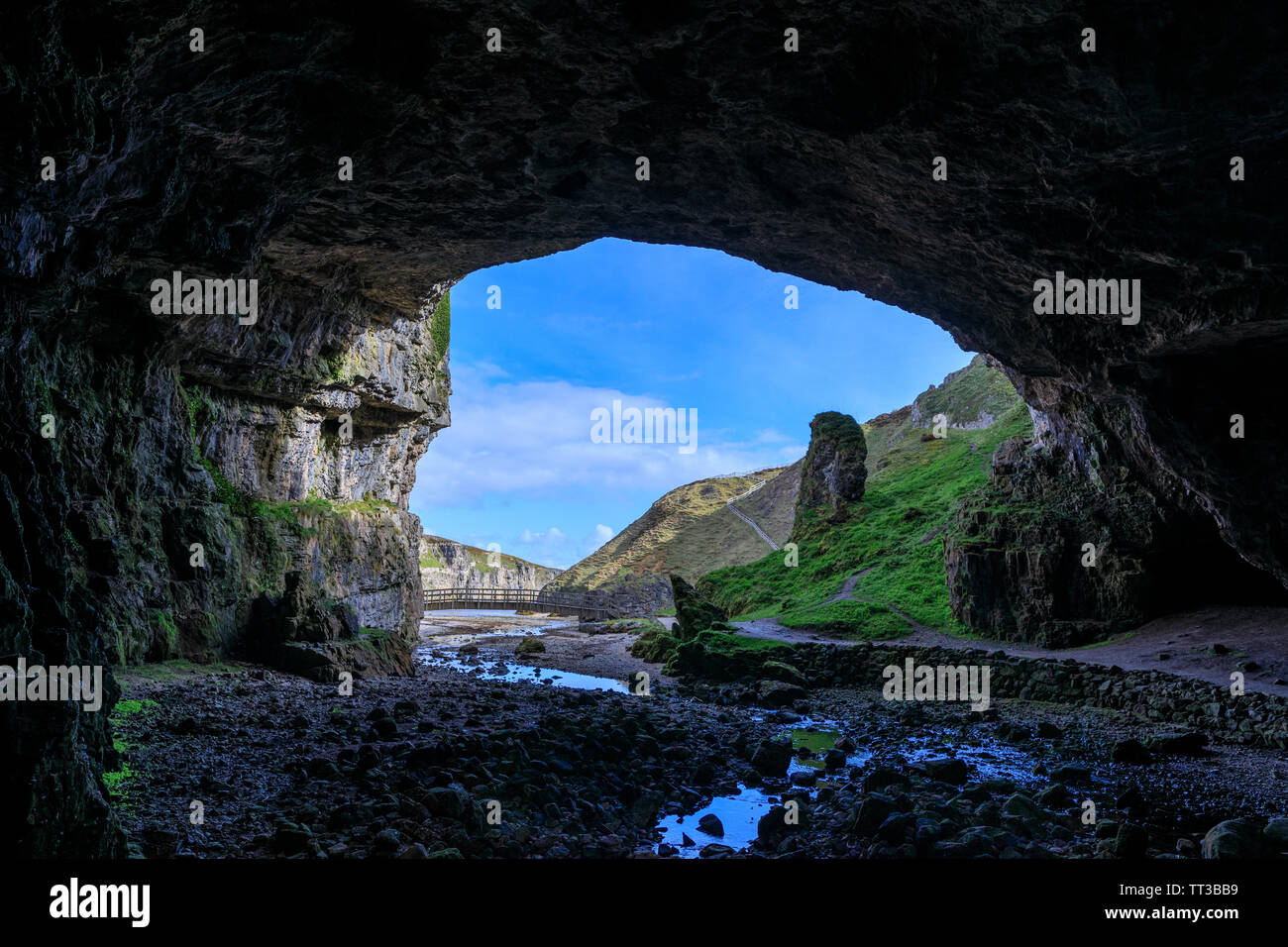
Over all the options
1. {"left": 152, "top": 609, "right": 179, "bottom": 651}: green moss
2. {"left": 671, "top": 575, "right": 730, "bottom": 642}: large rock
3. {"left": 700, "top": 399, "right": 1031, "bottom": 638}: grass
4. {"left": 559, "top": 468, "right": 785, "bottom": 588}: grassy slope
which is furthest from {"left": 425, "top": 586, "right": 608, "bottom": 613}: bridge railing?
{"left": 152, "top": 609, "right": 179, "bottom": 651}: green moss

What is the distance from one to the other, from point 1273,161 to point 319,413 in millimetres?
28843

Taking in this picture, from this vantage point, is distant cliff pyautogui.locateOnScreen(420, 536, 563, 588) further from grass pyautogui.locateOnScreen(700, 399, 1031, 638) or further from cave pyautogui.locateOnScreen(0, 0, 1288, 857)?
cave pyautogui.locateOnScreen(0, 0, 1288, 857)

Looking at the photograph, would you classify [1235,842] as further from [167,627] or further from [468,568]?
[468,568]

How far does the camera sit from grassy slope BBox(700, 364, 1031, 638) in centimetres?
3312

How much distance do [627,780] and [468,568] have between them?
82335 millimetres

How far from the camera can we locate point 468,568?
295 ft

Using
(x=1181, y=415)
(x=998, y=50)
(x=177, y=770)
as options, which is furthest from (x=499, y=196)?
(x=1181, y=415)

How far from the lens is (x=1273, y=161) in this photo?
35.1 ft

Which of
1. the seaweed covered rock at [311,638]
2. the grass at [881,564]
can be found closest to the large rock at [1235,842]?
the seaweed covered rock at [311,638]

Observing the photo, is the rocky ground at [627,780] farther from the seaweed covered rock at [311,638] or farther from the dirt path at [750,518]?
the dirt path at [750,518]

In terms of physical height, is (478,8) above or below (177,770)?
above

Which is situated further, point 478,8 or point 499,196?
point 499,196

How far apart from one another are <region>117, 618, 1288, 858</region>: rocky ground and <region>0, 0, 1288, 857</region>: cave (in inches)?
92.9

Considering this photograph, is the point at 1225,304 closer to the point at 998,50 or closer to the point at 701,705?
the point at 998,50
